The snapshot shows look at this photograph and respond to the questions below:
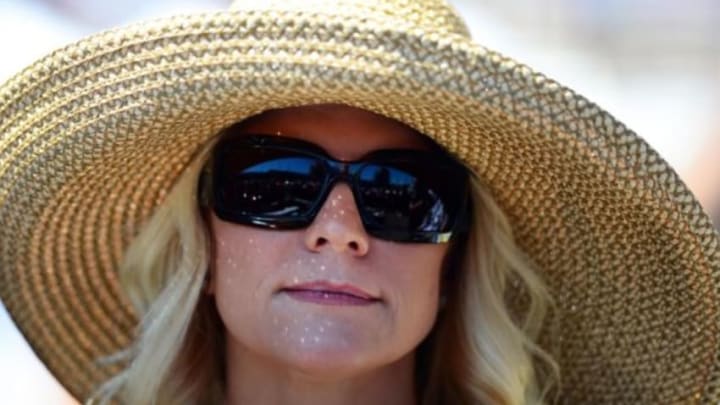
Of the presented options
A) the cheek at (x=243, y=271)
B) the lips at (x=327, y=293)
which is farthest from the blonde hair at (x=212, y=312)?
the lips at (x=327, y=293)

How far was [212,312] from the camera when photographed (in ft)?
7.00

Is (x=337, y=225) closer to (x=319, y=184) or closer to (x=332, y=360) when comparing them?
(x=319, y=184)

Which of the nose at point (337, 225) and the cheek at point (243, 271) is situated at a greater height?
the nose at point (337, 225)

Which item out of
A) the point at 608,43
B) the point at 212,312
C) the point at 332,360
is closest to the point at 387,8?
the point at 332,360

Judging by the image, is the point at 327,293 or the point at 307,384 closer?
the point at 327,293

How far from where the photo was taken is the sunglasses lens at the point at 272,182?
1.83 m

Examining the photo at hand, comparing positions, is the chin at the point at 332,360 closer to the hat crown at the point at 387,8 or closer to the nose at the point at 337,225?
the nose at the point at 337,225

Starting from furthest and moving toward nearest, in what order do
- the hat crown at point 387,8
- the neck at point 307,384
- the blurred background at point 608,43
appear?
1. the blurred background at point 608,43
2. the neck at point 307,384
3. the hat crown at point 387,8

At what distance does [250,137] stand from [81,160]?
221mm

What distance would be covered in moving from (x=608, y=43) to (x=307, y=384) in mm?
2443

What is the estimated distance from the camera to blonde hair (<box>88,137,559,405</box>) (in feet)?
6.57

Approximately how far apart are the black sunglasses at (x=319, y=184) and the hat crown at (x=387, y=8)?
0.56 ft

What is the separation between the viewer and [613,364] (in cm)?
203

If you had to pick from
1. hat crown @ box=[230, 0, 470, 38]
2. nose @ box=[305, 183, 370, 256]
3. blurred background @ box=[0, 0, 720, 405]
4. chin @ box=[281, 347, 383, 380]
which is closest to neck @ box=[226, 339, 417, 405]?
chin @ box=[281, 347, 383, 380]
